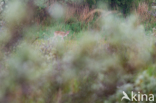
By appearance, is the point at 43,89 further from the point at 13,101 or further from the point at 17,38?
the point at 17,38

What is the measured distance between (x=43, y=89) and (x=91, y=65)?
70 centimetres

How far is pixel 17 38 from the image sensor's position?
4609 millimetres

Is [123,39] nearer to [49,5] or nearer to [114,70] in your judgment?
[114,70]

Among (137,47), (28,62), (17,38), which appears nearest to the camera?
(28,62)

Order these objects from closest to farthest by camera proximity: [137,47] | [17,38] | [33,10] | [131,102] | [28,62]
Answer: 1. [131,102]
2. [28,62]
3. [137,47]
4. [17,38]
5. [33,10]

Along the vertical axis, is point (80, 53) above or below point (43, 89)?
above

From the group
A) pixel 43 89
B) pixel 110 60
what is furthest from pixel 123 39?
pixel 43 89

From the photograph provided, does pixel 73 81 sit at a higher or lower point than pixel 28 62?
lower

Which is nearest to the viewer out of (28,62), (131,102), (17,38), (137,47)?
(131,102)

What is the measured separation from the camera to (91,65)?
299 cm

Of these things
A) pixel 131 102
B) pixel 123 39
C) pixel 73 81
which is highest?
pixel 123 39

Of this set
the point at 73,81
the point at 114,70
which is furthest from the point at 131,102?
the point at 73,81

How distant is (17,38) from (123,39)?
2.28 m

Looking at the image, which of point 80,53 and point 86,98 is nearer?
point 86,98
